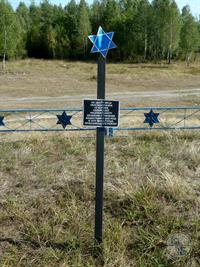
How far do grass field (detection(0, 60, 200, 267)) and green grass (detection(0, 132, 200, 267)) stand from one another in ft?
0.04

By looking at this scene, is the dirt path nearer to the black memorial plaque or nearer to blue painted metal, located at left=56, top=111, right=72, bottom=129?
blue painted metal, located at left=56, top=111, right=72, bottom=129

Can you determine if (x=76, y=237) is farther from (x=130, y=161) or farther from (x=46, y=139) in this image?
(x=46, y=139)

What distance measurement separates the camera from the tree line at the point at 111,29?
50.9 metres

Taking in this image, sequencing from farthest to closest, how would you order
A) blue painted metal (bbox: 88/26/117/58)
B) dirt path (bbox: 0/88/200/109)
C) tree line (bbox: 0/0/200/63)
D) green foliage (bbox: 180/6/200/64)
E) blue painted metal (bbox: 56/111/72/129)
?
1. green foliage (bbox: 180/6/200/64)
2. tree line (bbox: 0/0/200/63)
3. dirt path (bbox: 0/88/200/109)
4. blue painted metal (bbox: 56/111/72/129)
5. blue painted metal (bbox: 88/26/117/58)

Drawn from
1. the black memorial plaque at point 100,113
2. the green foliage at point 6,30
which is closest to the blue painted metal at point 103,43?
the black memorial plaque at point 100,113

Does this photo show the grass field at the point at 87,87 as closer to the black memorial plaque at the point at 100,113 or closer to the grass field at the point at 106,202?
the grass field at the point at 106,202

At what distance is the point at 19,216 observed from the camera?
5.01 meters

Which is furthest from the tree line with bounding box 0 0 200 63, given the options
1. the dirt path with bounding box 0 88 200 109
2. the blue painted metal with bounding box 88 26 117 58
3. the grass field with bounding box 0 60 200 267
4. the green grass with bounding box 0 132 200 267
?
the blue painted metal with bounding box 88 26 117 58

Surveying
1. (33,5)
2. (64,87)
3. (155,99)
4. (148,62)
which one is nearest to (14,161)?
(155,99)

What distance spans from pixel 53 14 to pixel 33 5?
1437 centimetres

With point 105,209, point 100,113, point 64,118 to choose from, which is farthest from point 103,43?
point 64,118

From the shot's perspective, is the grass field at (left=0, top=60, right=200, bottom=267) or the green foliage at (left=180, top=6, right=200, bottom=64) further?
the green foliage at (left=180, top=6, right=200, bottom=64)

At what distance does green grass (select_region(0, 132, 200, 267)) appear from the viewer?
4.32m

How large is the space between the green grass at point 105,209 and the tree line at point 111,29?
39310 mm
